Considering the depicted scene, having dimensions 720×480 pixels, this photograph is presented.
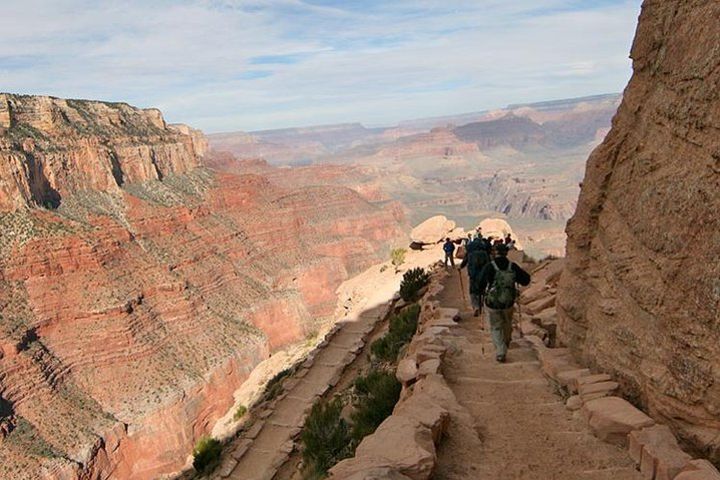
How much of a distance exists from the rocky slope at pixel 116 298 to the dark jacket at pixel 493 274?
29621 mm

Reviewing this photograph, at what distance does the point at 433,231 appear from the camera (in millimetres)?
38688

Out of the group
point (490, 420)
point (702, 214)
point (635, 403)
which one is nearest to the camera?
point (702, 214)

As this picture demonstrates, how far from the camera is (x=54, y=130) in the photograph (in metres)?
53.0

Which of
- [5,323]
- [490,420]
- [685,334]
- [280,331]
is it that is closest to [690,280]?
[685,334]

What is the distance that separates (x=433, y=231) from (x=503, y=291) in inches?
1170

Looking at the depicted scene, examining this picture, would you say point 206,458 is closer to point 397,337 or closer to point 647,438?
point 397,337

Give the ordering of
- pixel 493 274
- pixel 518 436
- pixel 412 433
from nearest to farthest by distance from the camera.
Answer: pixel 412 433 → pixel 518 436 → pixel 493 274

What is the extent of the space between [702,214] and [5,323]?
134ft

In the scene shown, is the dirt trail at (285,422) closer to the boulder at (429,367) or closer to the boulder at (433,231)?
the boulder at (429,367)

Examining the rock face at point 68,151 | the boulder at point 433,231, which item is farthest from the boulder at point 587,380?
the rock face at point 68,151

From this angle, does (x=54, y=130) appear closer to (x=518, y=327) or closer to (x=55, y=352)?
(x=55, y=352)

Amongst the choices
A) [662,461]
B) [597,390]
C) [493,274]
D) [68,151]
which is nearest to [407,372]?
[493,274]

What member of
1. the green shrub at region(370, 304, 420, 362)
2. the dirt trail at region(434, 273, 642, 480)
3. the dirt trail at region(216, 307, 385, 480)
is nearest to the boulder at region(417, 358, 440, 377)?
the dirt trail at region(434, 273, 642, 480)

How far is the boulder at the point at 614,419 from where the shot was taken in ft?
19.4
